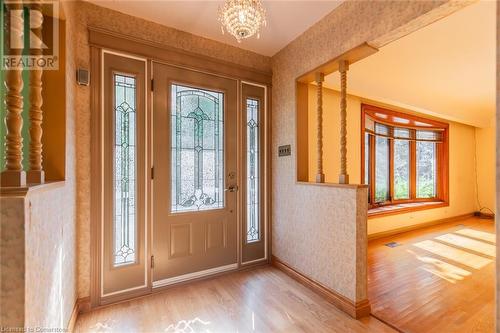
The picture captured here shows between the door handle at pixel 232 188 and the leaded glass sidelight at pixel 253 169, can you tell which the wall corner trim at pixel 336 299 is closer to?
the leaded glass sidelight at pixel 253 169

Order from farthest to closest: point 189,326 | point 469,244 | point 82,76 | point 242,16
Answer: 1. point 469,244
2. point 82,76
3. point 189,326
4. point 242,16

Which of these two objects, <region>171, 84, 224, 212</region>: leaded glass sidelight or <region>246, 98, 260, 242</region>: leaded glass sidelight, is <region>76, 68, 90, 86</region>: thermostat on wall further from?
<region>246, 98, 260, 242</region>: leaded glass sidelight

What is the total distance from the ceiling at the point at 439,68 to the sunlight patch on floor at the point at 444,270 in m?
2.50

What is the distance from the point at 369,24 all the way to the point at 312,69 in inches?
26.9

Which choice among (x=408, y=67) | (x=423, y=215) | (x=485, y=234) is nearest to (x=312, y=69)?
(x=408, y=67)

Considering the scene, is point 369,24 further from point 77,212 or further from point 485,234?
point 485,234

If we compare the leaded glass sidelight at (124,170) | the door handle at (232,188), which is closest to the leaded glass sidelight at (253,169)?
the door handle at (232,188)

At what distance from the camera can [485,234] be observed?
463 cm

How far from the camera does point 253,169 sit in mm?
3088

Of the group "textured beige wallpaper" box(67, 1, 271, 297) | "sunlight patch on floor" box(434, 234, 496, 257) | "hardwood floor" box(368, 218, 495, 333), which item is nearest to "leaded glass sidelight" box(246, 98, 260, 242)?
"hardwood floor" box(368, 218, 495, 333)

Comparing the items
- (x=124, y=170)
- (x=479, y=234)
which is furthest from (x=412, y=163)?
(x=124, y=170)

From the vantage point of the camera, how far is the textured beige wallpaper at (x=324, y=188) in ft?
6.08

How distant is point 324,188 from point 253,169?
984 mm

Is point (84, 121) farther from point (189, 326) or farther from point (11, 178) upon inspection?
point (189, 326)
